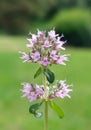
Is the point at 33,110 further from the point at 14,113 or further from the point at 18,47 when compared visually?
the point at 18,47

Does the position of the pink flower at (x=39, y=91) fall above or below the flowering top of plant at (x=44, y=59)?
below

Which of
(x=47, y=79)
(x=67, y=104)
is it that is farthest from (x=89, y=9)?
(x=47, y=79)

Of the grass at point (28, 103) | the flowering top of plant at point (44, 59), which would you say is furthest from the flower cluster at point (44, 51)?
the grass at point (28, 103)

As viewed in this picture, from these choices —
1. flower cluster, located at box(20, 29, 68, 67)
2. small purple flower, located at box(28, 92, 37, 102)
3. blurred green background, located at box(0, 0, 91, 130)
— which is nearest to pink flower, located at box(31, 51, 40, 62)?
flower cluster, located at box(20, 29, 68, 67)

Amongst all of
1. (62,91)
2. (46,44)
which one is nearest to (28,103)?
(62,91)

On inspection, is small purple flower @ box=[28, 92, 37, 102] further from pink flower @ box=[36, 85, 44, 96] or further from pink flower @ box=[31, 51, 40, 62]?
pink flower @ box=[31, 51, 40, 62]

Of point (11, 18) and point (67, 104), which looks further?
point (11, 18)

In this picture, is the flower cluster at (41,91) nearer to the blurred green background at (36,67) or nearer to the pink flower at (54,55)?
the pink flower at (54,55)
